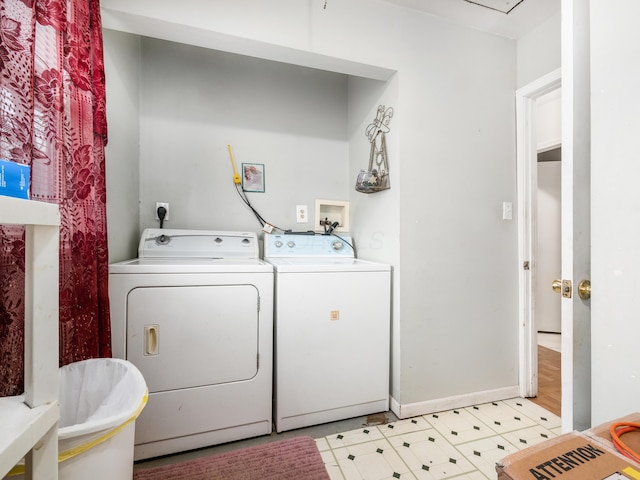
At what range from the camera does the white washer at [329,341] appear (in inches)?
63.5

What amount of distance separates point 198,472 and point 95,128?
1601mm

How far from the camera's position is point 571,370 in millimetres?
943

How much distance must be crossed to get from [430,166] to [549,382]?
194 cm

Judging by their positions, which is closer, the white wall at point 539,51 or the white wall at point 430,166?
the white wall at point 430,166

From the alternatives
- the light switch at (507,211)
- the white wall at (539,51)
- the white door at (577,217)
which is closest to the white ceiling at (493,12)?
the white wall at (539,51)

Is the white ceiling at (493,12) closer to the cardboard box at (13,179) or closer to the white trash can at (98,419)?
the cardboard box at (13,179)

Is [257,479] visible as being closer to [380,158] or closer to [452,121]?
[380,158]

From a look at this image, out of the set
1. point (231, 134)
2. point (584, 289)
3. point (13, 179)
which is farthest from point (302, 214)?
point (13, 179)

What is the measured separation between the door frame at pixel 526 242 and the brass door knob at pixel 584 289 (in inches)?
49.4

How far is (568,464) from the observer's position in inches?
22.0

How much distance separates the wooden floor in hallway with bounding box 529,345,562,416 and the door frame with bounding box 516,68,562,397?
0.08 metres

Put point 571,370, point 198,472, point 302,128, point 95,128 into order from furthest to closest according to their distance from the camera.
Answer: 1. point 302,128
2. point 198,472
3. point 95,128
4. point 571,370

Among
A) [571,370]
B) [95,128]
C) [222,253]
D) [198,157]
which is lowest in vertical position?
[571,370]

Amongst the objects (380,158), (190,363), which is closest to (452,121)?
(380,158)
